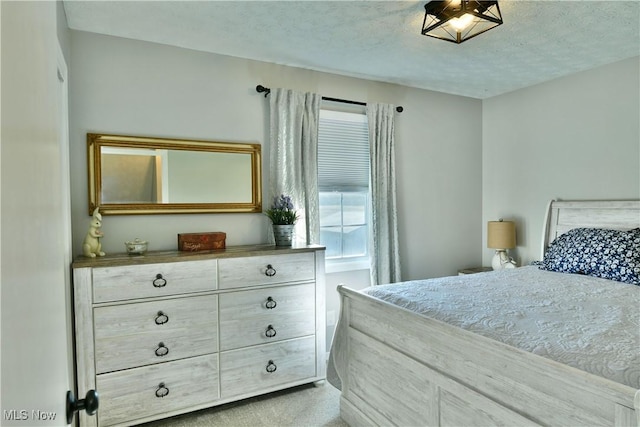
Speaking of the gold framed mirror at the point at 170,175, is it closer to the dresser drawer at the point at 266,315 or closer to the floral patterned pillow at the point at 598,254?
the dresser drawer at the point at 266,315

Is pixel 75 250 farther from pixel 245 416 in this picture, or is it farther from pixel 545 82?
pixel 545 82

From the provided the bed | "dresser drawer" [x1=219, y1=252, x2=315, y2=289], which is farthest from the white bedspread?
"dresser drawer" [x1=219, y1=252, x2=315, y2=289]

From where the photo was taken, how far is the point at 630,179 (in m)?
3.13

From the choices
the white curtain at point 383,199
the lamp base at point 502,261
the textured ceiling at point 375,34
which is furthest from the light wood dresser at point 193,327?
the lamp base at point 502,261

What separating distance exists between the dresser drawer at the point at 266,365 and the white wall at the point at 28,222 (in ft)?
6.22

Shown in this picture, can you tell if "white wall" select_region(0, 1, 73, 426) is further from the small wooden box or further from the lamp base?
the lamp base

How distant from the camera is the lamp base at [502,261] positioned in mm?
3838

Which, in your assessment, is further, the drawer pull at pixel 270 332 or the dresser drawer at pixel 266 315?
the drawer pull at pixel 270 332

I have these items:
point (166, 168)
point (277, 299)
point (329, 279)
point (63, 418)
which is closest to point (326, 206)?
point (329, 279)

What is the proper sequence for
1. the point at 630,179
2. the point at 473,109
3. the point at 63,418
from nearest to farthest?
the point at 63,418 → the point at 630,179 → the point at 473,109

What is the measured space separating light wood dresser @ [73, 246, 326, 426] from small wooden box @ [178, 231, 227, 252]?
11 centimetres

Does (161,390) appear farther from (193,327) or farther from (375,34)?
(375,34)

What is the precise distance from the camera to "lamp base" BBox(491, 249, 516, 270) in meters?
3.84

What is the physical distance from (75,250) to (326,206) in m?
1.94
